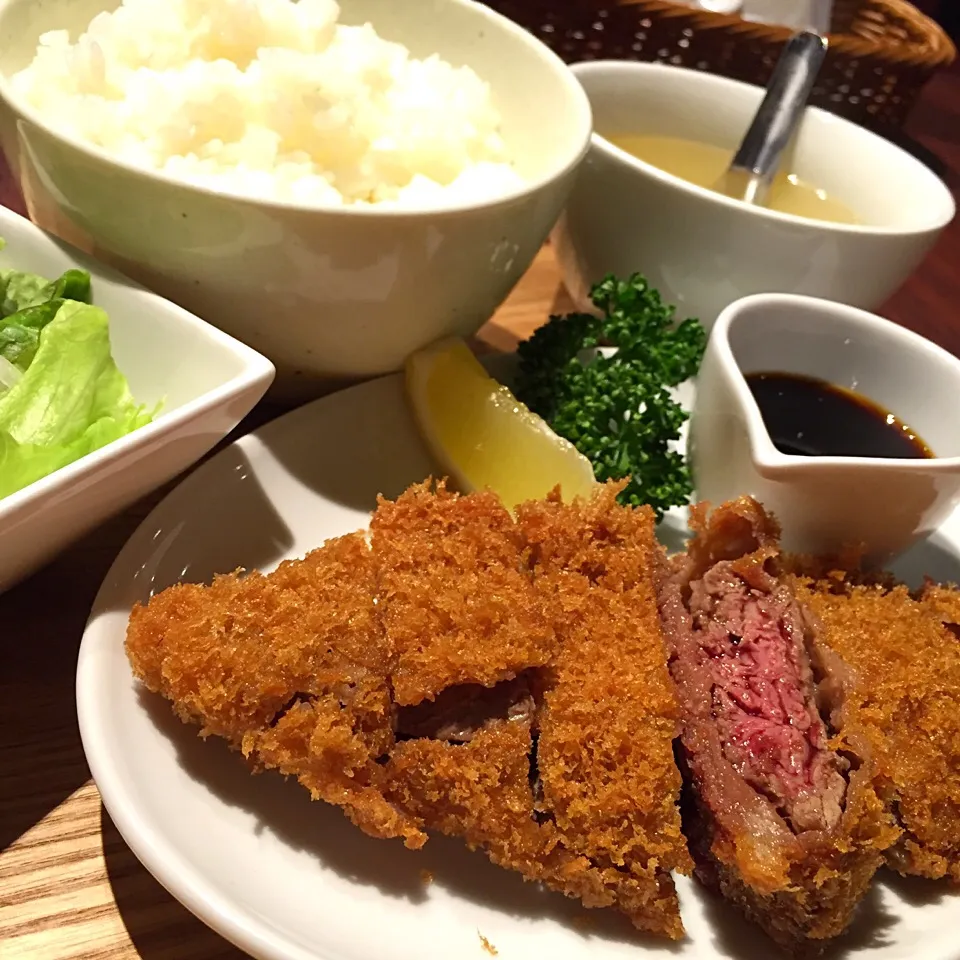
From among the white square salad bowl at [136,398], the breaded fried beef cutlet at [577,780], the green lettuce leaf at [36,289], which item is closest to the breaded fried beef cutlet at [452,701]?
the breaded fried beef cutlet at [577,780]

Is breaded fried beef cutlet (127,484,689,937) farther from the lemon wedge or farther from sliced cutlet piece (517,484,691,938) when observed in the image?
the lemon wedge

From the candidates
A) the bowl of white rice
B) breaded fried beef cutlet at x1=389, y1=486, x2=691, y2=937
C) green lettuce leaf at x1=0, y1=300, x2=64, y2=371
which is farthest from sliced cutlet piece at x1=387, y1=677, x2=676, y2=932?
green lettuce leaf at x1=0, y1=300, x2=64, y2=371

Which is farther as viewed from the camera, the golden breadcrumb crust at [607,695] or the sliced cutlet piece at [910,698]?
the sliced cutlet piece at [910,698]

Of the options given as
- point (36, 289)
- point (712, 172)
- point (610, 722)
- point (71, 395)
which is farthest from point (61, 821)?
point (712, 172)

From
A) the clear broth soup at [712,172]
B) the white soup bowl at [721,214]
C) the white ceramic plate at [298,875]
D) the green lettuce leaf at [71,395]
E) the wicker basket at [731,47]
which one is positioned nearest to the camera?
the white ceramic plate at [298,875]

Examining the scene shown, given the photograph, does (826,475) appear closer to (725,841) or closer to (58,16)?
(725,841)

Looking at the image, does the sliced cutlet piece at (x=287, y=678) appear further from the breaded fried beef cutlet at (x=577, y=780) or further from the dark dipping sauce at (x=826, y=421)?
the dark dipping sauce at (x=826, y=421)
